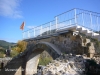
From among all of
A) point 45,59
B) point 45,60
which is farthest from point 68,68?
point 45,59

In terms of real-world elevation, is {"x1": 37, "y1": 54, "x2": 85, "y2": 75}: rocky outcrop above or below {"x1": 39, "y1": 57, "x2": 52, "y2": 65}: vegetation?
above

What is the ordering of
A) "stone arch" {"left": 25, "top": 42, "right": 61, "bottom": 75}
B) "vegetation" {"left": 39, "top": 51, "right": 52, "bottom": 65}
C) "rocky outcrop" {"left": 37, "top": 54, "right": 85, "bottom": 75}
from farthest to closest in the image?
1. "vegetation" {"left": 39, "top": 51, "right": 52, "bottom": 65}
2. "stone arch" {"left": 25, "top": 42, "right": 61, "bottom": 75}
3. "rocky outcrop" {"left": 37, "top": 54, "right": 85, "bottom": 75}

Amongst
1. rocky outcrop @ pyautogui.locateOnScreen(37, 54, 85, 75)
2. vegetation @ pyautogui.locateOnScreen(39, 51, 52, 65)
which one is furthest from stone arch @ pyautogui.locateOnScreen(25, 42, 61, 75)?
rocky outcrop @ pyautogui.locateOnScreen(37, 54, 85, 75)

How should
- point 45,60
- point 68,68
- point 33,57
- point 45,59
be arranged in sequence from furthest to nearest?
point 45,59
point 45,60
point 33,57
point 68,68

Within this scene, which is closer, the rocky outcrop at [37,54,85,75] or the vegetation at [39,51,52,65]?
the rocky outcrop at [37,54,85,75]

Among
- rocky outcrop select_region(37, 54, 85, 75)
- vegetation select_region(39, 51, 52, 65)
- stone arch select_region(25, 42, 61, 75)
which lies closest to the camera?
rocky outcrop select_region(37, 54, 85, 75)

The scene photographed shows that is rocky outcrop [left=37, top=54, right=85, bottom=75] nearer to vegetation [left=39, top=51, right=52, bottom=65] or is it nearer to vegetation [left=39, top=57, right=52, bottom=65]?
vegetation [left=39, top=51, right=52, bottom=65]

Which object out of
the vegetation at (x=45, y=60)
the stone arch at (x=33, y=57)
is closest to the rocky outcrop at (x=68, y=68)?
the stone arch at (x=33, y=57)

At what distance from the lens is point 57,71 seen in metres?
5.57

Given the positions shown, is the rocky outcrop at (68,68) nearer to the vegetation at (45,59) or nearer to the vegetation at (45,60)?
the vegetation at (45,59)

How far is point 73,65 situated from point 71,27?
9.35 ft

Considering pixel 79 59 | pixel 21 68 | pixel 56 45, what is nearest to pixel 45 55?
pixel 21 68

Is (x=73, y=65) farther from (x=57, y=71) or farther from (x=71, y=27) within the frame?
(x=71, y=27)

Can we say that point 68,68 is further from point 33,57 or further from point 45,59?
point 45,59
